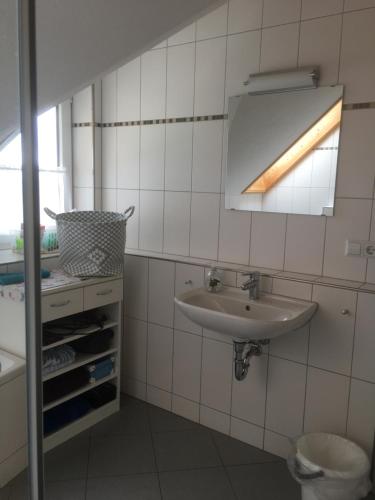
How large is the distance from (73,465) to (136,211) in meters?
1.45

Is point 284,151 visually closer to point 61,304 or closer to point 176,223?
point 176,223

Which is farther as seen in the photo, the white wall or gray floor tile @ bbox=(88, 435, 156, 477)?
gray floor tile @ bbox=(88, 435, 156, 477)

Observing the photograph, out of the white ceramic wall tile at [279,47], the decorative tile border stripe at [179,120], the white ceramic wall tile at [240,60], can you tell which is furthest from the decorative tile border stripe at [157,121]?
the white ceramic wall tile at [279,47]

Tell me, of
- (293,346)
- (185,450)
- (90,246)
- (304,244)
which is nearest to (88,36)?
(90,246)

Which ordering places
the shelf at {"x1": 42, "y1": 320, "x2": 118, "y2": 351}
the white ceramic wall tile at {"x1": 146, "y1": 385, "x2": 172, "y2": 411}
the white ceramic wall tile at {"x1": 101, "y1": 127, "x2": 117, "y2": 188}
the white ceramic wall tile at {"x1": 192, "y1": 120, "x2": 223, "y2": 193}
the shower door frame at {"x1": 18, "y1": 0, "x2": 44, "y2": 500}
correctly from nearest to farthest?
the shower door frame at {"x1": 18, "y1": 0, "x2": 44, "y2": 500}
the shelf at {"x1": 42, "y1": 320, "x2": 118, "y2": 351}
the white ceramic wall tile at {"x1": 192, "y1": 120, "x2": 223, "y2": 193}
the white ceramic wall tile at {"x1": 146, "y1": 385, "x2": 172, "y2": 411}
the white ceramic wall tile at {"x1": 101, "y1": 127, "x2": 117, "y2": 188}

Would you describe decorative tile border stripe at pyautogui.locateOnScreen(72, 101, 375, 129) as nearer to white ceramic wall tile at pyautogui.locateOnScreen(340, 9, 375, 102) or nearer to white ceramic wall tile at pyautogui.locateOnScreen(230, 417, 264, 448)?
white ceramic wall tile at pyautogui.locateOnScreen(340, 9, 375, 102)

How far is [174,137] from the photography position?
2500 mm

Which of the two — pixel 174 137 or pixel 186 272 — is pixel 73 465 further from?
pixel 174 137

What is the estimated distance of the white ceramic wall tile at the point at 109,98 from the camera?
2.73 m

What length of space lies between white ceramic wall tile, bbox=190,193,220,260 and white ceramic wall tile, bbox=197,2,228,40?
852mm

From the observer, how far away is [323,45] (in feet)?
6.45

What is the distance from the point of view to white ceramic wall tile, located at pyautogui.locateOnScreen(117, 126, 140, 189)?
8.77ft

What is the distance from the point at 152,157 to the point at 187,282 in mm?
801

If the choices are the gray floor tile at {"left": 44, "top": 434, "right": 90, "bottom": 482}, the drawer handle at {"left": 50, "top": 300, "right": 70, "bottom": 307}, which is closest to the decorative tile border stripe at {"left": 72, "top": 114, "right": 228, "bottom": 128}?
the drawer handle at {"left": 50, "top": 300, "right": 70, "bottom": 307}
